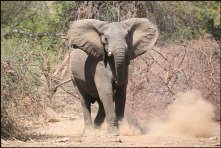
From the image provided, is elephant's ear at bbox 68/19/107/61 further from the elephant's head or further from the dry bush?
the dry bush

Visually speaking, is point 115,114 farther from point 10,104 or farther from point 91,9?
point 91,9

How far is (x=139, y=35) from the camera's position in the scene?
1155 centimetres

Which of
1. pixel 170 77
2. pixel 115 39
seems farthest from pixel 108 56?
pixel 170 77

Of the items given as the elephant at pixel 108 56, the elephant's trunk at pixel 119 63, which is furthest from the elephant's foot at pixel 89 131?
the elephant's trunk at pixel 119 63

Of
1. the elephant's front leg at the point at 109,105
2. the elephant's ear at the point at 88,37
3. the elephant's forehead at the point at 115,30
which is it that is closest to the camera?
the elephant's forehead at the point at 115,30

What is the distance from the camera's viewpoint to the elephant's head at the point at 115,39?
1051 cm

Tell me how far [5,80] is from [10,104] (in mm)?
422

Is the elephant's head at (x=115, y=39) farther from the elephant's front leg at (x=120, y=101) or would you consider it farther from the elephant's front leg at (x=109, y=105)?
the elephant's front leg at (x=120, y=101)

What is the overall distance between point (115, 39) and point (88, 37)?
0.94 meters

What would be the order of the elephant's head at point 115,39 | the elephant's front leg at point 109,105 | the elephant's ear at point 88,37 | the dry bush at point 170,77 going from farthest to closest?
the dry bush at point 170,77 → the elephant's ear at point 88,37 → the elephant's front leg at point 109,105 → the elephant's head at point 115,39

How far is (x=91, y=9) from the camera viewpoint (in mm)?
18953

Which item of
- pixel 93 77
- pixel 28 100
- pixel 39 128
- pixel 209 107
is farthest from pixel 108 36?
pixel 209 107

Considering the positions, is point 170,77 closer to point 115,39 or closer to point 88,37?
point 88,37

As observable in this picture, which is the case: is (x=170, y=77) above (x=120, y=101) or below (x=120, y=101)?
below
